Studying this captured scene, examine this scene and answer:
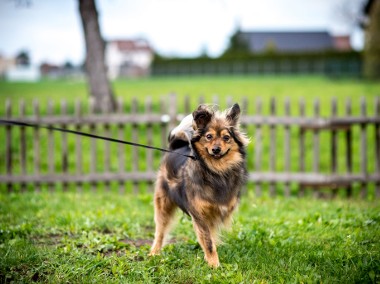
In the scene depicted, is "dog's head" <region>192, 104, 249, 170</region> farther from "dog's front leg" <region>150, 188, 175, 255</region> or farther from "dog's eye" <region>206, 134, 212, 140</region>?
"dog's front leg" <region>150, 188, 175, 255</region>

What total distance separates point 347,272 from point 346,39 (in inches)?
4105

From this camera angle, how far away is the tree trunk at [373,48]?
2852cm

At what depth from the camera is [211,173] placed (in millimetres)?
4414

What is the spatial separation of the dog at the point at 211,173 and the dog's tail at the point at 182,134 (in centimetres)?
1

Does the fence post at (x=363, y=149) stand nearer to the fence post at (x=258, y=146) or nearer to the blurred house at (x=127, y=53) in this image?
the fence post at (x=258, y=146)

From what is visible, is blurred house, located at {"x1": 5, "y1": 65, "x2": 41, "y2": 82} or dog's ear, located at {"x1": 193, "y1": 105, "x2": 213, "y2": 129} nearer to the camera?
dog's ear, located at {"x1": 193, "y1": 105, "x2": 213, "y2": 129}

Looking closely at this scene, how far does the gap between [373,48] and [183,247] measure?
27.5 metres

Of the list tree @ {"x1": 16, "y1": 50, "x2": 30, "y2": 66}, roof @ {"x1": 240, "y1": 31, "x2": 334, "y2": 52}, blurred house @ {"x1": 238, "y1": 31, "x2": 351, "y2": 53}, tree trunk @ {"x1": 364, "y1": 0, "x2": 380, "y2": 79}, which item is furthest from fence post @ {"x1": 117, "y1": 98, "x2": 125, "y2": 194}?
tree @ {"x1": 16, "y1": 50, "x2": 30, "y2": 66}

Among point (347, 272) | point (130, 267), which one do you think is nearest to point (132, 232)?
point (130, 267)

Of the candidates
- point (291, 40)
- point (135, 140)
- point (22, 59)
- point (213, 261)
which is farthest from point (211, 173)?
point (22, 59)

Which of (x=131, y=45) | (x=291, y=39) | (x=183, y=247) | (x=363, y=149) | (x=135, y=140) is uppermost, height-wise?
(x=131, y=45)

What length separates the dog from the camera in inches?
172

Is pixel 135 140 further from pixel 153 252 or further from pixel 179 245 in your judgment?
pixel 153 252

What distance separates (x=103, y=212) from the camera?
644cm
